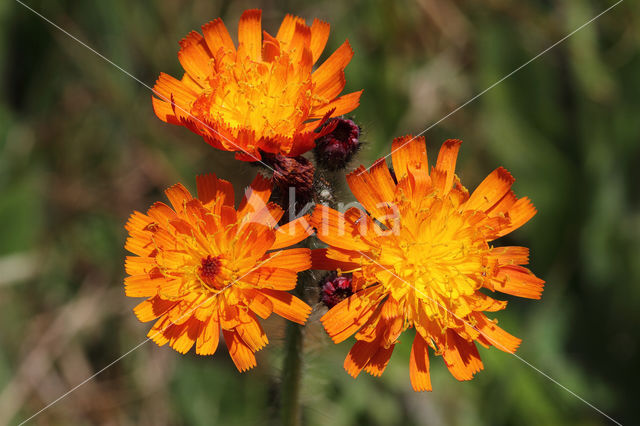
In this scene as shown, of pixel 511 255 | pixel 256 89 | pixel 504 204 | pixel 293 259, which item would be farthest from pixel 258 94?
pixel 511 255

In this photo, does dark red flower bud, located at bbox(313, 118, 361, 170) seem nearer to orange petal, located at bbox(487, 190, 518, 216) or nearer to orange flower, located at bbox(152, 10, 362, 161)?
orange flower, located at bbox(152, 10, 362, 161)

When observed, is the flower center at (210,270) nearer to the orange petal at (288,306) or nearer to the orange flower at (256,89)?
the orange petal at (288,306)

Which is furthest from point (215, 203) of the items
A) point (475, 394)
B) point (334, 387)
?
point (475, 394)

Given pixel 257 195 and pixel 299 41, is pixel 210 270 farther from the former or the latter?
pixel 299 41

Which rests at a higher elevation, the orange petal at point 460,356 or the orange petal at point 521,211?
the orange petal at point 521,211

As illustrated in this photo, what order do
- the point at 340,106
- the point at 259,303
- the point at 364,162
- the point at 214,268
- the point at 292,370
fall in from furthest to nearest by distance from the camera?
the point at 364,162
the point at 292,370
the point at 340,106
the point at 214,268
the point at 259,303

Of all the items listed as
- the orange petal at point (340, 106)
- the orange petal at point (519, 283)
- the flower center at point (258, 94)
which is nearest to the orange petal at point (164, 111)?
the flower center at point (258, 94)

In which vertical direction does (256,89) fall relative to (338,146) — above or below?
above
